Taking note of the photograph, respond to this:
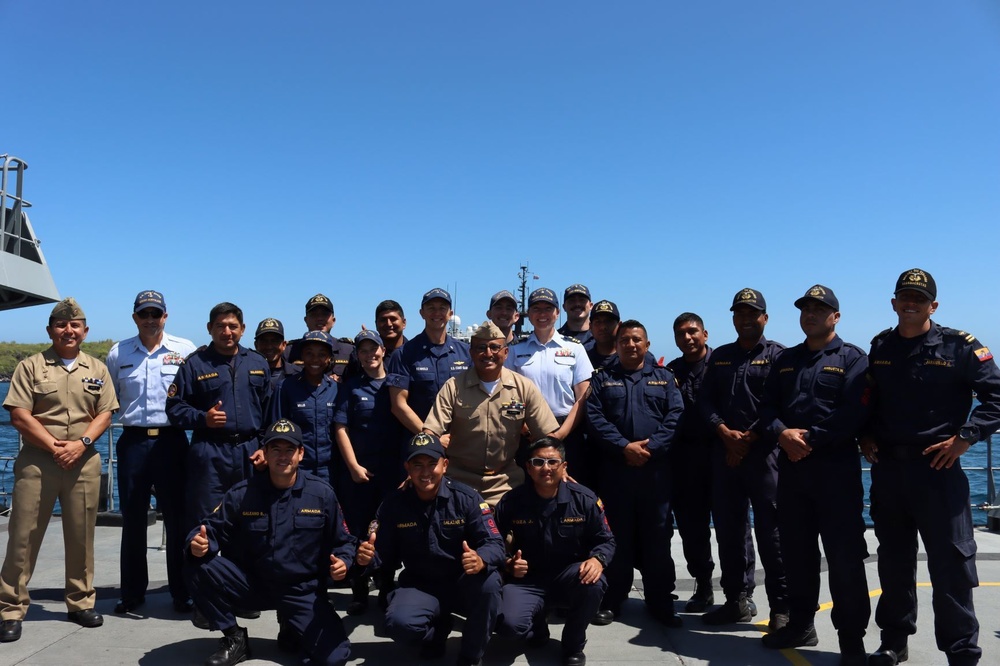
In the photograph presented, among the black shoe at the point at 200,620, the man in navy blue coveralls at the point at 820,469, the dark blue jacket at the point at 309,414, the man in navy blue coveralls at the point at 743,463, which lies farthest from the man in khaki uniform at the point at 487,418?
the black shoe at the point at 200,620

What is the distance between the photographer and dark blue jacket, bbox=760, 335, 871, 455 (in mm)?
4141

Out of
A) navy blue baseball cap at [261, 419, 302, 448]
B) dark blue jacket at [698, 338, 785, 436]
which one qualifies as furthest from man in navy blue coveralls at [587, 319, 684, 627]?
navy blue baseball cap at [261, 419, 302, 448]

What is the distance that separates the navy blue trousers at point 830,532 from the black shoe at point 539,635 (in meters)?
1.50

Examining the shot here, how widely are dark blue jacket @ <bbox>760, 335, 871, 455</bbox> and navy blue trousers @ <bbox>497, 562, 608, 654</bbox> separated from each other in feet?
4.84

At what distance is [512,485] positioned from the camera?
16.2ft

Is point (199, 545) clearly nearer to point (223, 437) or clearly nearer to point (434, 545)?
point (223, 437)

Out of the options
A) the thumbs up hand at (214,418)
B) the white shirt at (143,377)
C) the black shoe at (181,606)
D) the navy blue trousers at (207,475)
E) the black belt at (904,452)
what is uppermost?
the white shirt at (143,377)

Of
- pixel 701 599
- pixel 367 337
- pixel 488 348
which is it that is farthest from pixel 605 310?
pixel 701 599

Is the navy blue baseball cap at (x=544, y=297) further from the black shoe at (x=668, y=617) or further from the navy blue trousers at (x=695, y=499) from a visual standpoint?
the black shoe at (x=668, y=617)

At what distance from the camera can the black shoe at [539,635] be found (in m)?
4.42

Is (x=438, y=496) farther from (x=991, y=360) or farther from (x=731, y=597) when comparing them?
(x=991, y=360)

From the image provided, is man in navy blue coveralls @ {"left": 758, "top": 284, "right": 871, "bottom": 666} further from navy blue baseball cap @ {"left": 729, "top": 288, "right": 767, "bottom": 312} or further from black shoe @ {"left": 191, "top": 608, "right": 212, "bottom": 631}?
black shoe @ {"left": 191, "top": 608, "right": 212, "bottom": 631}

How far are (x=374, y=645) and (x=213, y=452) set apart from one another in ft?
5.54

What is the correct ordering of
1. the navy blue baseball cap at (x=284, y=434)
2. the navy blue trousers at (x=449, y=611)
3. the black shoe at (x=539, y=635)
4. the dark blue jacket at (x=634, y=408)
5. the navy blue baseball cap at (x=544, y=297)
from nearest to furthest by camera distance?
the navy blue trousers at (x=449, y=611), the navy blue baseball cap at (x=284, y=434), the black shoe at (x=539, y=635), the dark blue jacket at (x=634, y=408), the navy blue baseball cap at (x=544, y=297)
